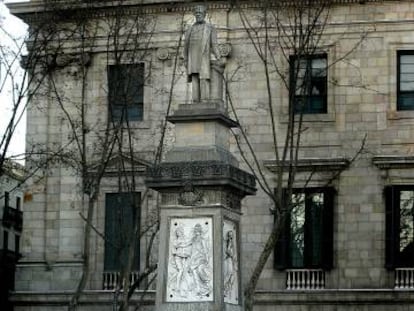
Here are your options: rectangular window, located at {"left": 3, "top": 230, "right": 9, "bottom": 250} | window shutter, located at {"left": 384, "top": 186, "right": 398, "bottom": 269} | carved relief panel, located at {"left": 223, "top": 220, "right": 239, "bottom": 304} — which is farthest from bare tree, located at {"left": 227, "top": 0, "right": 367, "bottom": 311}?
rectangular window, located at {"left": 3, "top": 230, "right": 9, "bottom": 250}

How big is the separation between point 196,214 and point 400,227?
56.2 ft

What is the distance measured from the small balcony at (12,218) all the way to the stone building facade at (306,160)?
2273cm

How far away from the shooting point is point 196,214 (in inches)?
1097

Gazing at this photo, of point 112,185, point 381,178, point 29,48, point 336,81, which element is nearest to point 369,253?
point 381,178

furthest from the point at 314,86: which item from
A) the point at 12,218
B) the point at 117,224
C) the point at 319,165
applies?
the point at 12,218

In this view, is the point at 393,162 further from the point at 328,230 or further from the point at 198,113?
A: the point at 198,113

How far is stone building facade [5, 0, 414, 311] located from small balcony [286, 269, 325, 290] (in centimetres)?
4

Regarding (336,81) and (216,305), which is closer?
(216,305)

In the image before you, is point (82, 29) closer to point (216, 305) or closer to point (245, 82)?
point (245, 82)

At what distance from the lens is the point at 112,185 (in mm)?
46125

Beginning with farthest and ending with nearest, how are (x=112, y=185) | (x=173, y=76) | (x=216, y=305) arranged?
1. (x=112, y=185)
2. (x=173, y=76)
3. (x=216, y=305)

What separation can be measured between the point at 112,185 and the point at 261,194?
14.9 feet

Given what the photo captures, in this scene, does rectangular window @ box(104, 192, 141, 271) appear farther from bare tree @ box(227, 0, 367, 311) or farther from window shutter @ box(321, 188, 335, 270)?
window shutter @ box(321, 188, 335, 270)

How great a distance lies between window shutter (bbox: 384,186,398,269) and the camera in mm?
43906
